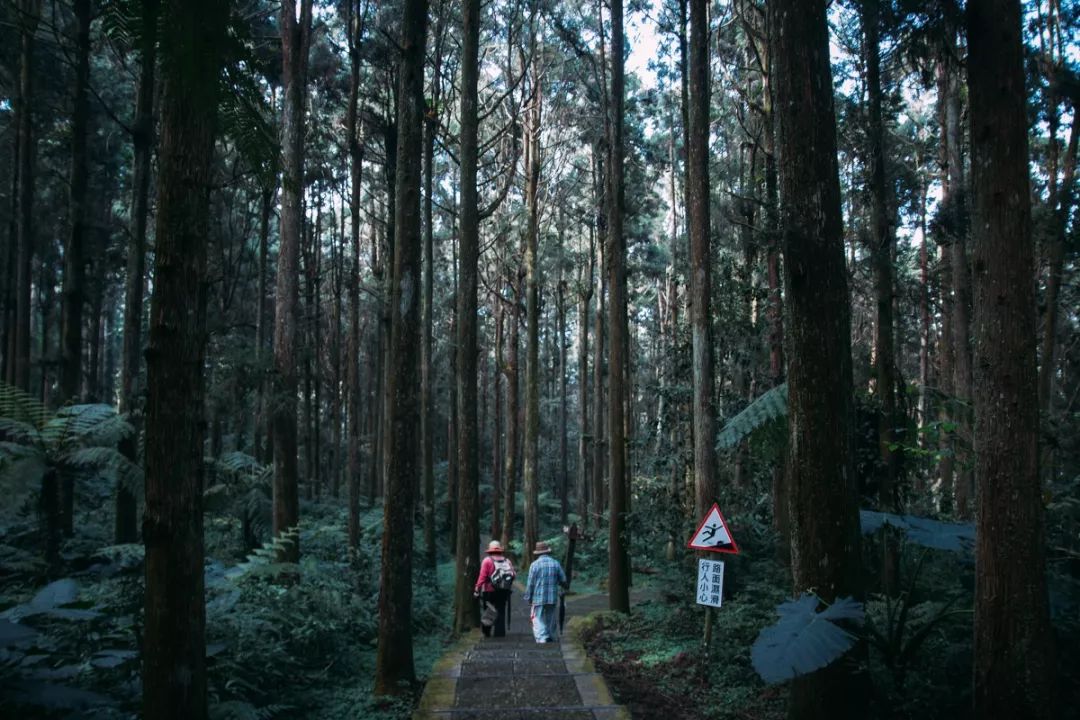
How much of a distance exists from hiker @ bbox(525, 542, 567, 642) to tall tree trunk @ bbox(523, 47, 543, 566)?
8550 mm

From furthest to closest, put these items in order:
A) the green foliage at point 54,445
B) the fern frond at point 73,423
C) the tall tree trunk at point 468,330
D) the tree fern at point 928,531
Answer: the tall tree trunk at point 468,330 < the fern frond at point 73,423 < the tree fern at point 928,531 < the green foliage at point 54,445

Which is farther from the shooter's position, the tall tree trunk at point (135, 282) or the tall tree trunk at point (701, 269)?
the tall tree trunk at point (701, 269)

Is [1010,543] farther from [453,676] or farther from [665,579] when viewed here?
[665,579]

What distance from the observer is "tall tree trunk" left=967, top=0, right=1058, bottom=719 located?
521 cm

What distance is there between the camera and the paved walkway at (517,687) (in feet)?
21.3

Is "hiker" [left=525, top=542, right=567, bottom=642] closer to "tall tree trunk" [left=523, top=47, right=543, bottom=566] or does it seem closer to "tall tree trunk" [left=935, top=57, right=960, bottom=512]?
"tall tree trunk" [left=935, top=57, right=960, bottom=512]

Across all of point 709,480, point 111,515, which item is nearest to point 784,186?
point 709,480

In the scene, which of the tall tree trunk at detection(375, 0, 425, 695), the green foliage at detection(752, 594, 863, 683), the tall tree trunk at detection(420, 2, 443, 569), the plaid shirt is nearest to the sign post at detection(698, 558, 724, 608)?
the plaid shirt

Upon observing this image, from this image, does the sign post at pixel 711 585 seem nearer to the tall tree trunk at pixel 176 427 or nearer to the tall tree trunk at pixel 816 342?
the tall tree trunk at pixel 816 342

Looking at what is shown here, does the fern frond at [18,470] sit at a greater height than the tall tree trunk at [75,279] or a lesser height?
lesser

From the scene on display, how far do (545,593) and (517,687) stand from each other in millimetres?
3687

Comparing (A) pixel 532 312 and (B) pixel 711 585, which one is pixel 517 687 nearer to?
(B) pixel 711 585

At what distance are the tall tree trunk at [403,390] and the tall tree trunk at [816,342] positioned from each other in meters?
4.22

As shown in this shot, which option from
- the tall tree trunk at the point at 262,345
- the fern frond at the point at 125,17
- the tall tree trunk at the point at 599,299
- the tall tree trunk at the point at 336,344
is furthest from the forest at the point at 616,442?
the tall tree trunk at the point at 336,344
